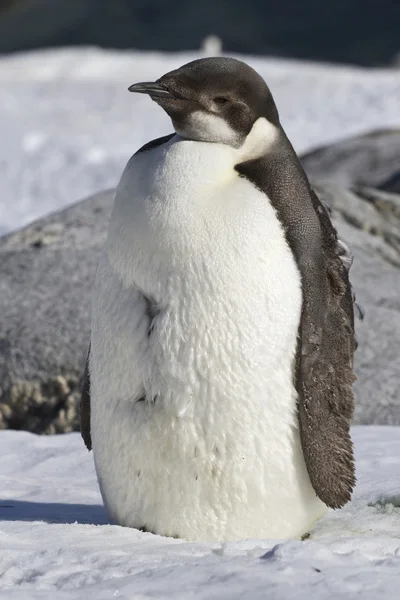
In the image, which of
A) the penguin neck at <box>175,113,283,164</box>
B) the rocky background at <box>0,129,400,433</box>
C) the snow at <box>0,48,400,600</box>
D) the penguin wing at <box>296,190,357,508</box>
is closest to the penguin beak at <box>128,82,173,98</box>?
the penguin neck at <box>175,113,283,164</box>

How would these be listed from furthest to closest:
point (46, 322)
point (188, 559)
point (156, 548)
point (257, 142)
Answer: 1. point (46, 322)
2. point (257, 142)
3. point (156, 548)
4. point (188, 559)

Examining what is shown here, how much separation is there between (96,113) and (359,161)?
4918 millimetres

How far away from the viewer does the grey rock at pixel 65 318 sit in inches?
231

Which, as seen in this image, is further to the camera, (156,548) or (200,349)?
(200,349)

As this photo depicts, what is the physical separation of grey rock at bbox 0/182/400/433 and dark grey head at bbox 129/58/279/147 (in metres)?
2.61

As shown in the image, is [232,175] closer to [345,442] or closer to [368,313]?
[345,442]

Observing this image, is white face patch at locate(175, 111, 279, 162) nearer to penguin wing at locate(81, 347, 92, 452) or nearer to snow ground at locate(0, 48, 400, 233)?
penguin wing at locate(81, 347, 92, 452)

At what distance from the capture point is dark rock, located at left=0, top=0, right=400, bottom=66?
2656cm

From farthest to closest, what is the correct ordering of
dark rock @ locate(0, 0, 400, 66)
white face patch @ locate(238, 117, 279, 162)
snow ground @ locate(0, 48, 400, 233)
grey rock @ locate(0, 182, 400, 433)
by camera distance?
dark rock @ locate(0, 0, 400, 66) < snow ground @ locate(0, 48, 400, 233) < grey rock @ locate(0, 182, 400, 433) < white face patch @ locate(238, 117, 279, 162)

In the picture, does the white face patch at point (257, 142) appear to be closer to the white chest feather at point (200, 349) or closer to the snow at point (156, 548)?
the white chest feather at point (200, 349)

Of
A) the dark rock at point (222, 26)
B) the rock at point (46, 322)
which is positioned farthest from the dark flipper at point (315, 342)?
the dark rock at point (222, 26)

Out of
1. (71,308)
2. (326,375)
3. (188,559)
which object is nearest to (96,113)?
(71,308)

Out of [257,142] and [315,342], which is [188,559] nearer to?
[315,342]

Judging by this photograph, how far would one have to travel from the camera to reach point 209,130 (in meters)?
3.33
